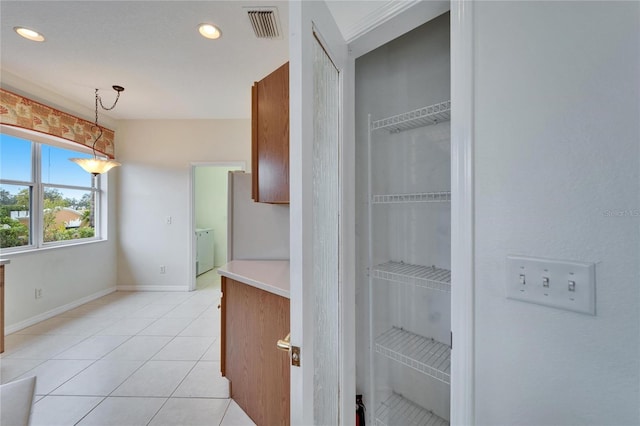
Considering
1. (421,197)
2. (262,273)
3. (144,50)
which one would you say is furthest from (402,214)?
(144,50)

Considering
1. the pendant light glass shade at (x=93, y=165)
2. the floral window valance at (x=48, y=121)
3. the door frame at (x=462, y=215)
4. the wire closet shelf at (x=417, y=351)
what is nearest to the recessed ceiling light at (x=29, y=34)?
the floral window valance at (x=48, y=121)

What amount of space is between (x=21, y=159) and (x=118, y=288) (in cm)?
222

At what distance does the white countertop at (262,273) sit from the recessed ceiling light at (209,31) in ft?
6.18

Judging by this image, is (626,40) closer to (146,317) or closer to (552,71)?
(552,71)

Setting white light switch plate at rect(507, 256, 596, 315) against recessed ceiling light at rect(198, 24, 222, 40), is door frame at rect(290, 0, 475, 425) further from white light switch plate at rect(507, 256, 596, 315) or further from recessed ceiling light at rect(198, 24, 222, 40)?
recessed ceiling light at rect(198, 24, 222, 40)

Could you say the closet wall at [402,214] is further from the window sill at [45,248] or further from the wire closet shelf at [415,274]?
the window sill at [45,248]

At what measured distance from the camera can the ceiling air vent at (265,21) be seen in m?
2.00

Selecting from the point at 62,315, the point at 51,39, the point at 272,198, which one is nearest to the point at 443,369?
the point at 272,198

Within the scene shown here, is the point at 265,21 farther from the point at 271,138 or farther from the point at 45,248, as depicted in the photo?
the point at 45,248

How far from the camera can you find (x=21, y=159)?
10.2ft

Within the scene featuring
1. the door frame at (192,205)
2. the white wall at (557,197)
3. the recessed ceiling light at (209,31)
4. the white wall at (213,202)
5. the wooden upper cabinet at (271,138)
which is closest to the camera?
the white wall at (557,197)

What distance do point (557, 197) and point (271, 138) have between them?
142cm

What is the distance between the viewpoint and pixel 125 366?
2.31 m

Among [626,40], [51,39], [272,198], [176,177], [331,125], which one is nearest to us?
[626,40]
